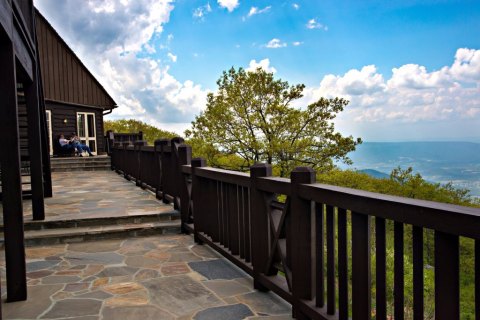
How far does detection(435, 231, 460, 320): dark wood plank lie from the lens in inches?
63.1

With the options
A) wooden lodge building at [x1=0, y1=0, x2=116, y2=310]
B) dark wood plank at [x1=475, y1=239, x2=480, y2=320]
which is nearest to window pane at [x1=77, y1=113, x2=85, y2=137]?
wooden lodge building at [x1=0, y1=0, x2=116, y2=310]

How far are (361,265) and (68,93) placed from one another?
66.7 feet

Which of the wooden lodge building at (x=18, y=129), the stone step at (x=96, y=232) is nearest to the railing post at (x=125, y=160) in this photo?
the wooden lodge building at (x=18, y=129)

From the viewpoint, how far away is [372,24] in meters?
69.8

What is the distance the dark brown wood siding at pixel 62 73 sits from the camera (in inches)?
751

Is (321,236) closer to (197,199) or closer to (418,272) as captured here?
(418,272)

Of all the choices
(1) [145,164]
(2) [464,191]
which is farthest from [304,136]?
(2) [464,191]

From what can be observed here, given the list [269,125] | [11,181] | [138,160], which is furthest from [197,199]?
[269,125]

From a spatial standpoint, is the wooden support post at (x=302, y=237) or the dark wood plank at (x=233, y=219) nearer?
the wooden support post at (x=302, y=237)

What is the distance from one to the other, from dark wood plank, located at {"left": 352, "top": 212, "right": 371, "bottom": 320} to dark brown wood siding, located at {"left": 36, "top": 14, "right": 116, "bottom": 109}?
1943 cm

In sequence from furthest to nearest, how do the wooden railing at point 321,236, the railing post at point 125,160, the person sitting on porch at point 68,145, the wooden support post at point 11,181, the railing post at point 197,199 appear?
the person sitting on porch at point 68,145
the railing post at point 125,160
the railing post at point 197,199
the wooden support post at point 11,181
the wooden railing at point 321,236

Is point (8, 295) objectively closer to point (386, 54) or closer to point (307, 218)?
point (307, 218)

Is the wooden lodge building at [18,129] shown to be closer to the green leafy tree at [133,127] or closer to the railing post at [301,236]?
the railing post at [301,236]

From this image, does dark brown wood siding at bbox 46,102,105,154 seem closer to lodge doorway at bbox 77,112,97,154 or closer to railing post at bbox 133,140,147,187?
lodge doorway at bbox 77,112,97,154
